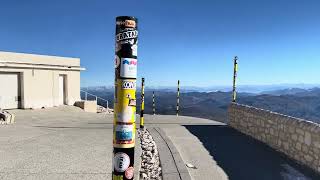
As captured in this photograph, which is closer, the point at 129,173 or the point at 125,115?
the point at 125,115

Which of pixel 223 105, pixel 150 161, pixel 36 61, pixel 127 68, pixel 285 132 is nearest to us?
pixel 127 68

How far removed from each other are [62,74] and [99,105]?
6.51m

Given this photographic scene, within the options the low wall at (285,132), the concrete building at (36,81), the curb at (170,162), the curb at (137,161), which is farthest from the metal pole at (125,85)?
the concrete building at (36,81)

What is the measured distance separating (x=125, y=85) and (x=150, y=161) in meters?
3.99

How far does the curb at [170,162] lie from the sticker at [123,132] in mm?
2757

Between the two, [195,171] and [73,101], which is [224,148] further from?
[73,101]

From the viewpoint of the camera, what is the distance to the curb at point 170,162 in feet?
20.9

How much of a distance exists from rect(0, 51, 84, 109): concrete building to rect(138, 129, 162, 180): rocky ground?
49.1 ft

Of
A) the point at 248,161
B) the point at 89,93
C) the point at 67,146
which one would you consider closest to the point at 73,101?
the point at 89,93

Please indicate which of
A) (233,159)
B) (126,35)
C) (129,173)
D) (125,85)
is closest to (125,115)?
(125,85)

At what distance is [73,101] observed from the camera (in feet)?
89.1

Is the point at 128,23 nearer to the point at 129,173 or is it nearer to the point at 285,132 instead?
the point at 129,173

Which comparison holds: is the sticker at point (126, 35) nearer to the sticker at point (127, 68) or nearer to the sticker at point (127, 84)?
the sticker at point (127, 68)

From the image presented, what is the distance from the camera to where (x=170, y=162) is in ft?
23.8
